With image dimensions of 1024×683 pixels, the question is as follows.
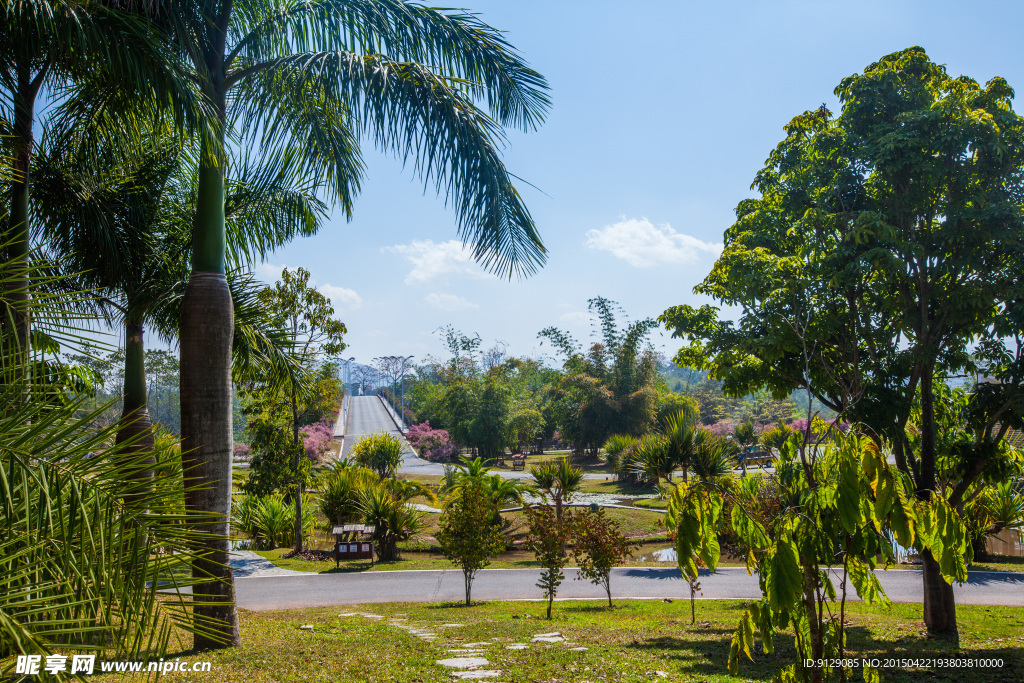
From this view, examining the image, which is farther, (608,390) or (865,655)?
(608,390)

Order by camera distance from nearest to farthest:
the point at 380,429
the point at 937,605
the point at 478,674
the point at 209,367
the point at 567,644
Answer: the point at 478,674
the point at 209,367
the point at 567,644
the point at 937,605
the point at 380,429

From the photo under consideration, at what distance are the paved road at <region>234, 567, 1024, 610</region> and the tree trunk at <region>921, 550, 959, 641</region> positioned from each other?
3760mm

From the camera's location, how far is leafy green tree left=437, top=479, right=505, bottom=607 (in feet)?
39.5

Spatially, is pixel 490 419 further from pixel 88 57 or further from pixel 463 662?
pixel 88 57

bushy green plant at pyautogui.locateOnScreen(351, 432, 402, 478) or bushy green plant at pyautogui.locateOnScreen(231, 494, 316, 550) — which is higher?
bushy green plant at pyautogui.locateOnScreen(351, 432, 402, 478)

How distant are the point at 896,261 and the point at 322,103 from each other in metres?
7.17

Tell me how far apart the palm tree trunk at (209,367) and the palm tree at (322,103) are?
0.01 m

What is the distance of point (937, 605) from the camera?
29.4 ft

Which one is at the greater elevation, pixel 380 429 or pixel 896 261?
pixel 896 261

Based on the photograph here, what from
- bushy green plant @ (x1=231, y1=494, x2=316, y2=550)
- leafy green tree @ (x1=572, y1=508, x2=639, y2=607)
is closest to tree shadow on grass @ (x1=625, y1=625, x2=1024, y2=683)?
leafy green tree @ (x1=572, y1=508, x2=639, y2=607)

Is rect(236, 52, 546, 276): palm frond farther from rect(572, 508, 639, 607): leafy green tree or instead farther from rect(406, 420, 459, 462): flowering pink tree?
rect(406, 420, 459, 462): flowering pink tree

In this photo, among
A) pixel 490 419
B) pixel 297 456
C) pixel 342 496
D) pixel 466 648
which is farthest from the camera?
pixel 490 419

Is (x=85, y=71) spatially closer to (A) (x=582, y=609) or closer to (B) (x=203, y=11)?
(B) (x=203, y=11)

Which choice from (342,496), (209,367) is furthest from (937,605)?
(342,496)
